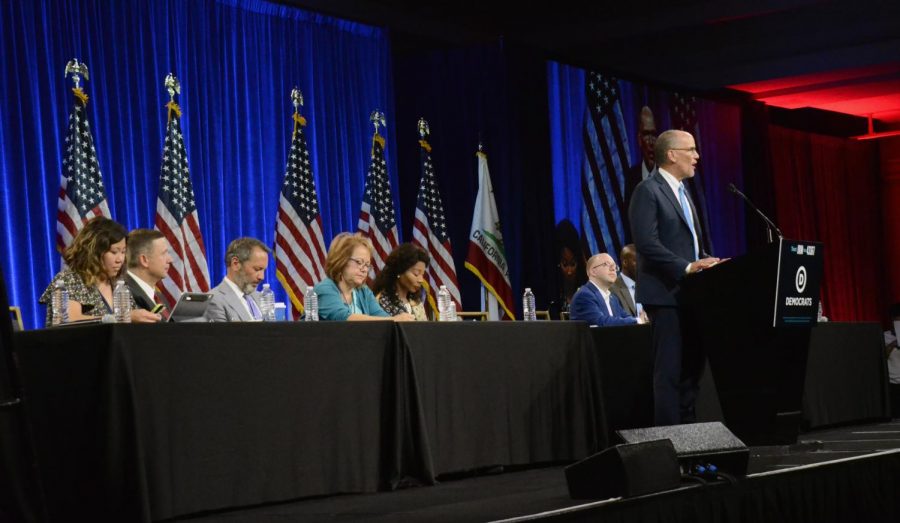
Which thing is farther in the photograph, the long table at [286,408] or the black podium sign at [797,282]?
the black podium sign at [797,282]

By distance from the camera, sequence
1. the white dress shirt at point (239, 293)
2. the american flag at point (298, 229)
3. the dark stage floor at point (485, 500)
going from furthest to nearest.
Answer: the american flag at point (298, 229) < the white dress shirt at point (239, 293) < the dark stage floor at point (485, 500)

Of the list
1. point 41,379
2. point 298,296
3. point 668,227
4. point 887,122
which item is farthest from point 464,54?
point 887,122

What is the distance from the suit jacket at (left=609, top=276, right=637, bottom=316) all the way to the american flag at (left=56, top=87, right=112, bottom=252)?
317 centimetres

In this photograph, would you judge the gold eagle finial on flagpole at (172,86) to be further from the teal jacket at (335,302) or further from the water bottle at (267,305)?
the water bottle at (267,305)

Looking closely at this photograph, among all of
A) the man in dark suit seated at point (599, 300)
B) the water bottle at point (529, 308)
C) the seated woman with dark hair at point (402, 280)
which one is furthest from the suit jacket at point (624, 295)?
the seated woman with dark hair at point (402, 280)

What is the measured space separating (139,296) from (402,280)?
1.51 meters

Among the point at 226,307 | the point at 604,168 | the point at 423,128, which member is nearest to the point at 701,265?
the point at 226,307

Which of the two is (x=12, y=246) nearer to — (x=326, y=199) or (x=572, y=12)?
(x=326, y=199)

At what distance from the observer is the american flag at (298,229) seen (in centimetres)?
717

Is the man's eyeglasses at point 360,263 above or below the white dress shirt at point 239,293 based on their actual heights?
above

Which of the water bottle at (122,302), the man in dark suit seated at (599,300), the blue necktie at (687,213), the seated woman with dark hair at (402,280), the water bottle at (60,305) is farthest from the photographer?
the man in dark suit seated at (599,300)

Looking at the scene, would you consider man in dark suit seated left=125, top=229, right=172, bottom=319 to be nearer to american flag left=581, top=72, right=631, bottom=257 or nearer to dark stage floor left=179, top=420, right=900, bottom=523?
→ dark stage floor left=179, top=420, right=900, bottom=523

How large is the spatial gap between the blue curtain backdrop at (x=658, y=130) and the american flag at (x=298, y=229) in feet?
8.47

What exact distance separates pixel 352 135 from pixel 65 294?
4.40 metres
